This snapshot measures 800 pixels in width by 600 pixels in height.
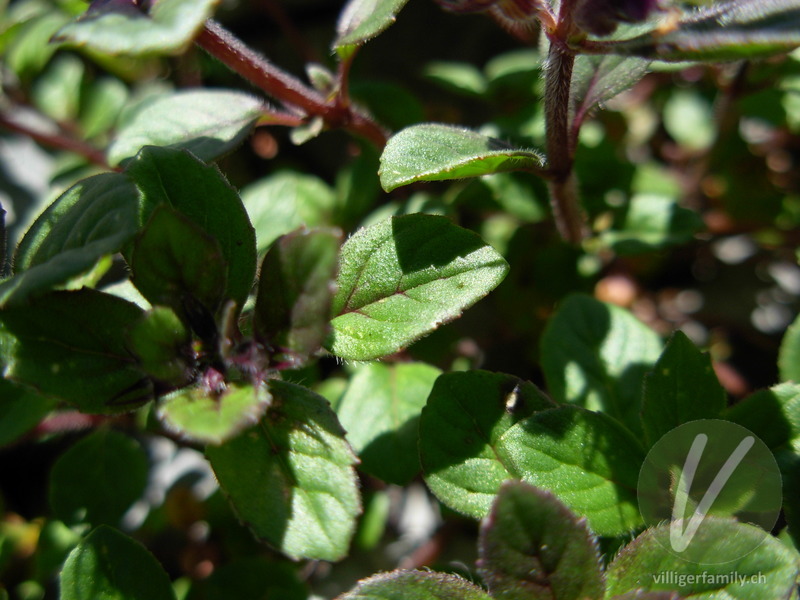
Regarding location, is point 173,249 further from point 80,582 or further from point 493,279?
point 80,582

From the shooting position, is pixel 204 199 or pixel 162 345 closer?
pixel 162 345

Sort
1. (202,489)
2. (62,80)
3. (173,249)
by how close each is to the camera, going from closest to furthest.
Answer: (173,249), (202,489), (62,80)

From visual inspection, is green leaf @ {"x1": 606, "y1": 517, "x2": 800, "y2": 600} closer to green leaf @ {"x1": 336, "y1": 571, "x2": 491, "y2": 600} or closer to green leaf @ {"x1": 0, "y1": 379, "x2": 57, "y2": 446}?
green leaf @ {"x1": 336, "y1": 571, "x2": 491, "y2": 600}

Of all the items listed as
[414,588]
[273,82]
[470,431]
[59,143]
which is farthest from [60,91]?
[414,588]

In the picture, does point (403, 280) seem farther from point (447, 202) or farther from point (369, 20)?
point (447, 202)

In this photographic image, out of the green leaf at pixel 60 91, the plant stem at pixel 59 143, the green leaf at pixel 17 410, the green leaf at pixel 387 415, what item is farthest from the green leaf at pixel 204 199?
the green leaf at pixel 60 91

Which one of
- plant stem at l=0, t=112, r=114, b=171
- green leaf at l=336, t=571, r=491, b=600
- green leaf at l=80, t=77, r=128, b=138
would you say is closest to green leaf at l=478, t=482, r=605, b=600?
green leaf at l=336, t=571, r=491, b=600

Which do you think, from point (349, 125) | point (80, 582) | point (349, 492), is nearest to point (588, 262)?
point (349, 125)
